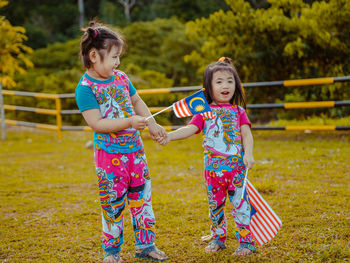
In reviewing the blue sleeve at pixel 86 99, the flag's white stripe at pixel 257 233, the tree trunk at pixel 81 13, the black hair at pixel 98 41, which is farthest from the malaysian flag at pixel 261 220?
the tree trunk at pixel 81 13

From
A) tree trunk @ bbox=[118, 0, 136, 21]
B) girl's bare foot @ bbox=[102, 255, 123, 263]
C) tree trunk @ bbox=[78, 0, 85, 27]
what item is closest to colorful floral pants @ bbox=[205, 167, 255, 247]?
girl's bare foot @ bbox=[102, 255, 123, 263]

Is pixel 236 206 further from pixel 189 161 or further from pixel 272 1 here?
pixel 272 1

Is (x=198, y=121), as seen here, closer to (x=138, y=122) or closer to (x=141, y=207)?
(x=138, y=122)

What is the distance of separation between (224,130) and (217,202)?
1.57 feet

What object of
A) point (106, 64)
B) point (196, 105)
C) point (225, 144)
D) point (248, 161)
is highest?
point (106, 64)

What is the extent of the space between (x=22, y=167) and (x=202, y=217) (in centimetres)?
375

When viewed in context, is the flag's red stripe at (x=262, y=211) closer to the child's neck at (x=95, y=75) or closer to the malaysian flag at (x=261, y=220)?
the malaysian flag at (x=261, y=220)

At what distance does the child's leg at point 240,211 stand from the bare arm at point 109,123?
2.38 feet

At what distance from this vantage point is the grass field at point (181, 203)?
2990 millimetres

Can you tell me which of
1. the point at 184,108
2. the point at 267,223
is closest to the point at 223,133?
the point at 184,108

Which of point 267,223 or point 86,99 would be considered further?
point 267,223

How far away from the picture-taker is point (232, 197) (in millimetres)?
2832

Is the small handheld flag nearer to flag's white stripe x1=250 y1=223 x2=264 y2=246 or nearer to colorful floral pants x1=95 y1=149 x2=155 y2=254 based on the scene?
colorful floral pants x1=95 y1=149 x2=155 y2=254

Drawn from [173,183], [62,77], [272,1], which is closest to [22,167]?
[173,183]
